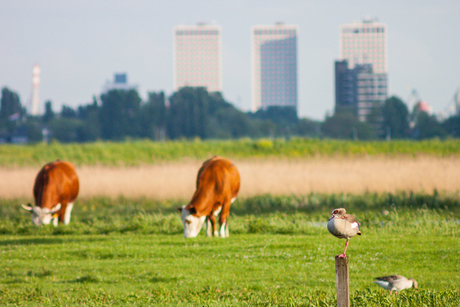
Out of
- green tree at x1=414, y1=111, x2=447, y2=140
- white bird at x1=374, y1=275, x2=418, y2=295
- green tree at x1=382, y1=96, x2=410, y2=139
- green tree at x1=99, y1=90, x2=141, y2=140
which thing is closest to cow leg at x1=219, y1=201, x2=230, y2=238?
white bird at x1=374, y1=275, x2=418, y2=295

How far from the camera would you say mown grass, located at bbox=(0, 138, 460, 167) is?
3959cm

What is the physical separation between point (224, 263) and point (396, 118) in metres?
105

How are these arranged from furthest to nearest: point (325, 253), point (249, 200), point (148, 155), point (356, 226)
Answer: point (148, 155)
point (249, 200)
point (325, 253)
point (356, 226)

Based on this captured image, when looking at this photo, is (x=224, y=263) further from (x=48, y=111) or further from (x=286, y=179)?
(x=48, y=111)

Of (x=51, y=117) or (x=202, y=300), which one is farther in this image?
(x=51, y=117)

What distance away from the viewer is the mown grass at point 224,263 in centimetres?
893

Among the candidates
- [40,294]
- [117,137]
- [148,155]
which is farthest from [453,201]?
[117,137]

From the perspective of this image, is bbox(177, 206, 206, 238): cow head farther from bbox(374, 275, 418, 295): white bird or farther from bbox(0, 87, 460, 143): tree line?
bbox(0, 87, 460, 143): tree line

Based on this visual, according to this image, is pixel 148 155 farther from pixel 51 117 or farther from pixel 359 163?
pixel 51 117

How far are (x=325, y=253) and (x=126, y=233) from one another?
6.91 m

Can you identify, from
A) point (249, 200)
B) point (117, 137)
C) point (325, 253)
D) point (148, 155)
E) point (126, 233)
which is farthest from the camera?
point (117, 137)

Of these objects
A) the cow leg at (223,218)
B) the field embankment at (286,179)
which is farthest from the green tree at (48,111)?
the cow leg at (223,218)

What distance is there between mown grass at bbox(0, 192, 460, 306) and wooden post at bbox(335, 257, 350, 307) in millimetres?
1164

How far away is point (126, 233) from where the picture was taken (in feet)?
54.4
